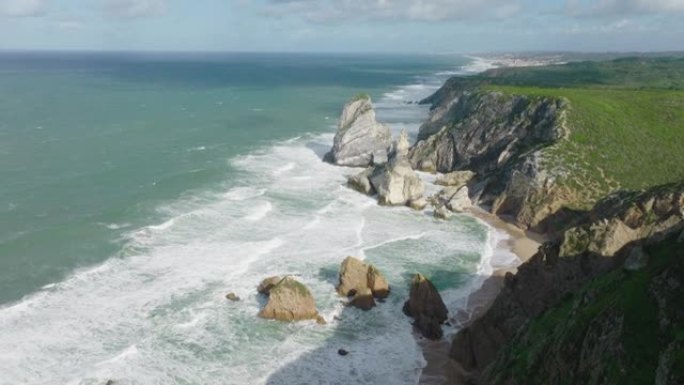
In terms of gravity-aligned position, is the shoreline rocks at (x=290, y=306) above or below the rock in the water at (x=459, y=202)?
below

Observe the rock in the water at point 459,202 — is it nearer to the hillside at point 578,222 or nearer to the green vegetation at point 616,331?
the hillside at point 578,222

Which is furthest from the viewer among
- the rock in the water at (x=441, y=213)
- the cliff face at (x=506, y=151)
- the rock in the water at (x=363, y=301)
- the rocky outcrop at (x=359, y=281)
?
the cliff face at (x=506, y=151)

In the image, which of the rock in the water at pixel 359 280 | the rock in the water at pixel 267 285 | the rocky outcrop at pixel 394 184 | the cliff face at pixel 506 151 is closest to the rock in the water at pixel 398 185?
the rocky outcrop at pixel 394 184

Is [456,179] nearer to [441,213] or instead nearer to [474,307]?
[441,213]

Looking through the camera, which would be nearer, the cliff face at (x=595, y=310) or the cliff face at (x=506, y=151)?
the cliff face at (x=595, y=310)

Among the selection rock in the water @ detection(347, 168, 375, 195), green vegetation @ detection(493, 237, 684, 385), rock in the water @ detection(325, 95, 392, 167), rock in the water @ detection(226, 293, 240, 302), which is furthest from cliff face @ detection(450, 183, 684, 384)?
rock in the water @ detection(325, 95, 392, 167)

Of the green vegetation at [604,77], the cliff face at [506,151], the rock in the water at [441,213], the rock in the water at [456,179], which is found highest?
the green vegetation at [604,77]
